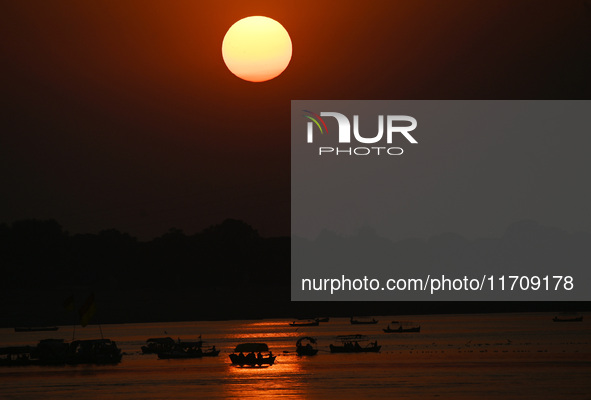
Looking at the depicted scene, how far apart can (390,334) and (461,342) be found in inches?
1347

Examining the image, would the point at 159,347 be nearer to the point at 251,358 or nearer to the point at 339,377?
the point at 251,358

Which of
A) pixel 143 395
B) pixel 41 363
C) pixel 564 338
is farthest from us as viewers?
pixel 564 338

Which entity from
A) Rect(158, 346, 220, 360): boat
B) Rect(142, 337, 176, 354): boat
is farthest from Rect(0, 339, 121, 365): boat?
Rect(142, 337, 176, 354): boat

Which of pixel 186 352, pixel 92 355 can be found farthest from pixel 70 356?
pixel 186 352

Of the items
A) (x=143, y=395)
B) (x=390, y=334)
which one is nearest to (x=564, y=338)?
(x=390, y=334)

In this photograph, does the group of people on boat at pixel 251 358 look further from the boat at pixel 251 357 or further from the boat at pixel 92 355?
the boat at pixel 92 355

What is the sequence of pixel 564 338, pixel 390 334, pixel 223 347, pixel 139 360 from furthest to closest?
1. pixel 390 334
2. pixel 564 338
3. pixel 223 347
4. pixel 139 360

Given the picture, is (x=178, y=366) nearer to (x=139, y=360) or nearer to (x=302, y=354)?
(x=139, y=360)

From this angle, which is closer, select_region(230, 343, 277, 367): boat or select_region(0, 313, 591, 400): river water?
select_region(0, 313, 591, 400): river water

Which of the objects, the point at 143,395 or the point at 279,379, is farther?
the point at 279,379

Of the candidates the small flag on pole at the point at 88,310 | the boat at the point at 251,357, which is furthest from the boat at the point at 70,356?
the small flag on pole at the point at 88,310

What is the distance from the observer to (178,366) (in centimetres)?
10081

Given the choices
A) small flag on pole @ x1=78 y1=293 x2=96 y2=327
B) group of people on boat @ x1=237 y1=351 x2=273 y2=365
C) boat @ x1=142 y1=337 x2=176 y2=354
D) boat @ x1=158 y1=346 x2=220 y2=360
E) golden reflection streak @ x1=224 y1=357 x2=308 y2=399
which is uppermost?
small flag on pole @ x1=78 y1=293 x2=96 y2=327

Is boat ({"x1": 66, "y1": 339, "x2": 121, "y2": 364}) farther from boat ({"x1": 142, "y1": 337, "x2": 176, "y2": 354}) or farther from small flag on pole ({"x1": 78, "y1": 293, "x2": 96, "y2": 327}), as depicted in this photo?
small flag on pole ({"x1": 78, "y1": 293, "x2": 96, "y2": 327})
